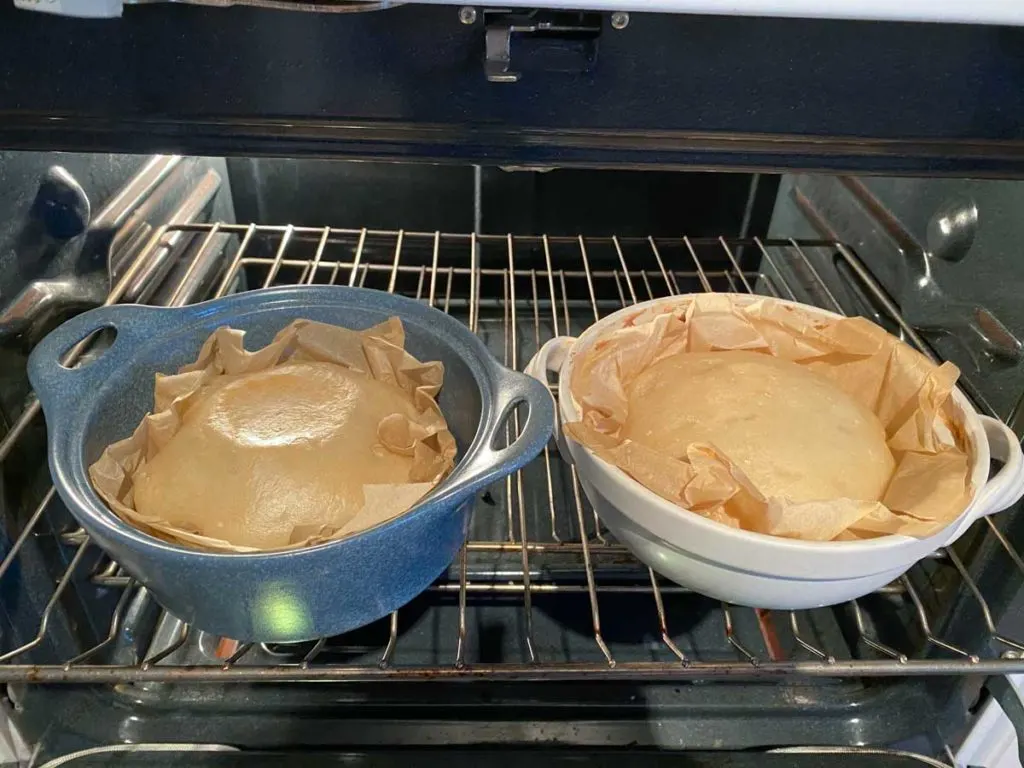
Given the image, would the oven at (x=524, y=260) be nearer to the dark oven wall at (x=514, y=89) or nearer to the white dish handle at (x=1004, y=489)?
the dark oven wall at (x=514, y=89)

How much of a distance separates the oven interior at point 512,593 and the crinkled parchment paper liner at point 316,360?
118 millimetres

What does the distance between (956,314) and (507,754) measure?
22.7 inches

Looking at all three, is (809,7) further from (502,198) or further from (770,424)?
(502,198)

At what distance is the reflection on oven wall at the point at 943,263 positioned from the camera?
2.20ft

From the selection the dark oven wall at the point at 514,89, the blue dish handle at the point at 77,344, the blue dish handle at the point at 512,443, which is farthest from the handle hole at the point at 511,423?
the blue dish handle at the point at 77,344

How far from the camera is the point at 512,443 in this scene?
20.4 inches

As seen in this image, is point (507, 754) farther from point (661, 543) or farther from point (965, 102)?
point (965, 102)

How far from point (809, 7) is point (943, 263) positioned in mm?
479

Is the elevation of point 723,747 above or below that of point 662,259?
below

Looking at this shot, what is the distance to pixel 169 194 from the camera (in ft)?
2.89

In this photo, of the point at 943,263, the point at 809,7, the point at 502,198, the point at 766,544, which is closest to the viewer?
the point at 809,7

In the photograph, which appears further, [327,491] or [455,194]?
[455,194]

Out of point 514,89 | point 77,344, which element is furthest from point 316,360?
point 514,89

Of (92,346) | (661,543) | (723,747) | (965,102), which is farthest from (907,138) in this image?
(92,346)
